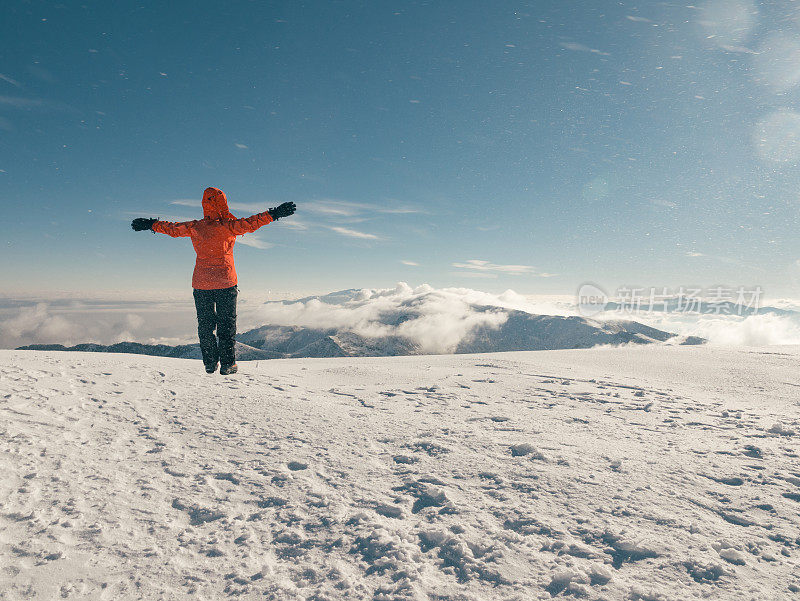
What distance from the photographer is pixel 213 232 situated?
6.65 metres

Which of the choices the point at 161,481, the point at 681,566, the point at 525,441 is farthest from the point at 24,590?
the point at 525,441

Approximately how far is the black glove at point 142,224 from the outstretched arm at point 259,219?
4.37 feet

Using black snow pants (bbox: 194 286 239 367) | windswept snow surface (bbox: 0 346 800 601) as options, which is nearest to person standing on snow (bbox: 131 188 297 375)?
black snow pants (bbox: 194 286 239 367)

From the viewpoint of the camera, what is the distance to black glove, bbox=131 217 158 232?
261 inches

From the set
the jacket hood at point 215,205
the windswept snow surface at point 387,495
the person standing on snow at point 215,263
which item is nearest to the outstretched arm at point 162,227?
the person standing on snow at point 215,263

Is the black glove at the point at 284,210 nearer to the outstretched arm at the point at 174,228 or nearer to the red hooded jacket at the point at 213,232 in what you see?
the red hooded jacket at the point at 213,232

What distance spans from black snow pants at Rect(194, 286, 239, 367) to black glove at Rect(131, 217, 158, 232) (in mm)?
1249

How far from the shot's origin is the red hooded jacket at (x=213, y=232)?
6.64 meters

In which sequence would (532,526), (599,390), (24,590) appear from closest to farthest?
(24,590), (532,526), (599,390)

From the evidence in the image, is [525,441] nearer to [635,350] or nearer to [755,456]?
[755,456]

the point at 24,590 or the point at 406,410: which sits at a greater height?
the point at 406,410

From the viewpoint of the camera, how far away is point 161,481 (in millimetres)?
3408

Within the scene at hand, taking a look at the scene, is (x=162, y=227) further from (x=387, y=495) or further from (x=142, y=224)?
(x=387, y=495)

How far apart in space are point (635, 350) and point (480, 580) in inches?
469
